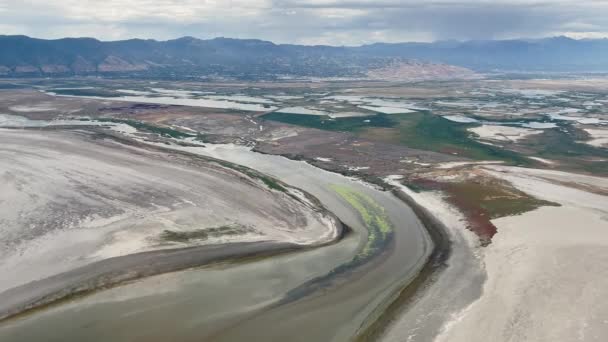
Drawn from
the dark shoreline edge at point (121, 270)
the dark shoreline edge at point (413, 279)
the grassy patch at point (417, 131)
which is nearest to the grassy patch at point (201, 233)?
the dark shoreline edge at point (121, 270)

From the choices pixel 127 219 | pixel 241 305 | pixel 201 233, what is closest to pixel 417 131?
pixel 201 233

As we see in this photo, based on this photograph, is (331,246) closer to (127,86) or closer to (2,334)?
(2,334)

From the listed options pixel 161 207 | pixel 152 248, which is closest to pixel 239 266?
pixel 152 248

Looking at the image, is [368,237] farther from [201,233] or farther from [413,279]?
[201,233]

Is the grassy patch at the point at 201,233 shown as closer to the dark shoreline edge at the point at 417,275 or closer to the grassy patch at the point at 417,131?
the dark shoreline edge at the point at 417,275

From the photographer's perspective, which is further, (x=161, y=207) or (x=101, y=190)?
(x=101, y=190)
